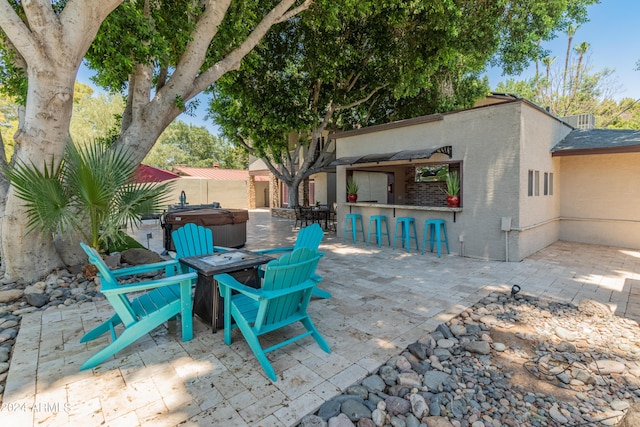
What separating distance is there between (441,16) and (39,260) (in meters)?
9.63

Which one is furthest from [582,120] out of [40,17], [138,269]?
[40,17]

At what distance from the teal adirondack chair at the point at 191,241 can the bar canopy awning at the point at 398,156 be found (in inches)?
189

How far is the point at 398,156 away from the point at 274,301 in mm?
5658

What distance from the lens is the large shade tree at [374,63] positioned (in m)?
8.07

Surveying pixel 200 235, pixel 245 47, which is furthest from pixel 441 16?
pixel 200 235

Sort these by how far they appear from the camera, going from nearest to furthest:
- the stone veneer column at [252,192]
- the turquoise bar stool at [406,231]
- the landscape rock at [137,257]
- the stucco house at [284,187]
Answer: the landscape rock at [137,257], the turquoise bar stool at [406,231], the stucco house at [284,187], the stone veneer column at [252,192]

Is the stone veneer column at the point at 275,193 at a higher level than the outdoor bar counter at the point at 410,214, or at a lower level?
higher

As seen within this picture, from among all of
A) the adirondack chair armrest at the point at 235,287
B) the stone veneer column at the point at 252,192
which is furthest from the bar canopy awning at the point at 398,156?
the stone veneer column at the point at 252,192

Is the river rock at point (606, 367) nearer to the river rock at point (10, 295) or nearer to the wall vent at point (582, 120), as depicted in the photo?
the river rock at point (10, 295)

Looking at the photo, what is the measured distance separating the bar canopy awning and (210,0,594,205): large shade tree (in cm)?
308

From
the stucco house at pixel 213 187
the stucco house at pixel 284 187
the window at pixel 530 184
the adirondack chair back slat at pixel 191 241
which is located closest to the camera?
the adirondack chair back slat at pixel 191 241

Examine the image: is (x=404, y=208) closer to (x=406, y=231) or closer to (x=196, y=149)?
(x=406, y=231)

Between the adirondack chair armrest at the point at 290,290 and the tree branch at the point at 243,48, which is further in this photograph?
the tree branch at the point at 243,48

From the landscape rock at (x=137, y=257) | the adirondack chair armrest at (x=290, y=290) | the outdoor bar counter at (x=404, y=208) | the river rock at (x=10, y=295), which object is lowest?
the river rock at (x=10, y=295)
